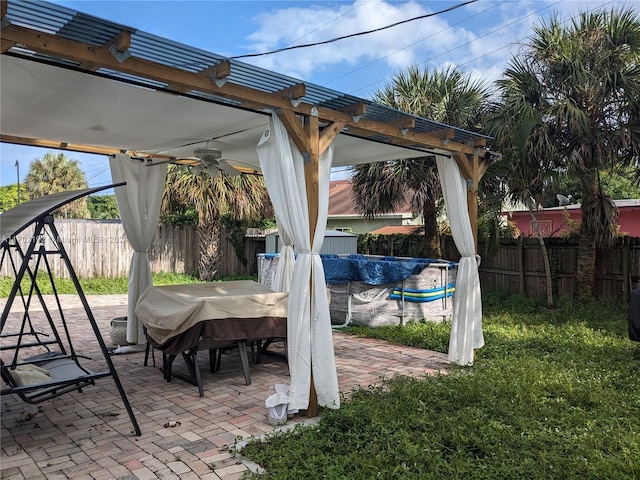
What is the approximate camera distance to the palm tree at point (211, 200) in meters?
13.0

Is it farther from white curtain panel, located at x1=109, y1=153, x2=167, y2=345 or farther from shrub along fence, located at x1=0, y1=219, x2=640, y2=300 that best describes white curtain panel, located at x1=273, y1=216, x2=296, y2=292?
shrub along fence, located at x1=0, y1=219, x2=640, y2=300

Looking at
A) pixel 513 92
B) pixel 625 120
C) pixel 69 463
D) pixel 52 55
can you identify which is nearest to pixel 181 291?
pixel 69 463

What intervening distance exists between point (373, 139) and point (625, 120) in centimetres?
549

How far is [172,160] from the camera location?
6.44 m

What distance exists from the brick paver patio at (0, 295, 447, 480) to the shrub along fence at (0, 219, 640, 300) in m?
4.81

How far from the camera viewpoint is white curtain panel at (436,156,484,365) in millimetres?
5705

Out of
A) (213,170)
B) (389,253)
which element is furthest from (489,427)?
(389,253)

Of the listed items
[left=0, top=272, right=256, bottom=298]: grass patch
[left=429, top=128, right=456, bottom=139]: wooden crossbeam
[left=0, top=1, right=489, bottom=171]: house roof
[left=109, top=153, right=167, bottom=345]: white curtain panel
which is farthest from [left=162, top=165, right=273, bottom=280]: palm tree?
[left=429, top=128, right=456, bottom=139]: wooden crossbeam

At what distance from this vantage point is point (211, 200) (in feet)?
43.5

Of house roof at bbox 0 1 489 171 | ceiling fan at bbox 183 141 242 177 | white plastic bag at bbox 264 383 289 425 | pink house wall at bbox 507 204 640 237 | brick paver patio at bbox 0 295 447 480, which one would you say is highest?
house roof at bbox 0 1 489 171

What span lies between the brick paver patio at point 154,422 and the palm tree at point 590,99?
4563mm

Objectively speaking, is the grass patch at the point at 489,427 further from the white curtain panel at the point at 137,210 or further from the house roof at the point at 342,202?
the house roof at the point at 342,202

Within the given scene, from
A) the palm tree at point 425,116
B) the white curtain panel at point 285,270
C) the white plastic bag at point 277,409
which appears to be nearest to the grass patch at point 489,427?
the white plastic bag at point 277,409

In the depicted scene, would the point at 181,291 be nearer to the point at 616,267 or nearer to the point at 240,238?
the point at 616,267
